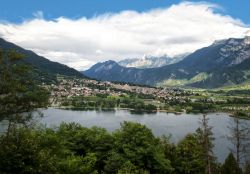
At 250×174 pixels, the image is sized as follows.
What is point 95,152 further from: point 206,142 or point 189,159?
point 189,159

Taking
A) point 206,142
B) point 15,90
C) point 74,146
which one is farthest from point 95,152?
point 15,90

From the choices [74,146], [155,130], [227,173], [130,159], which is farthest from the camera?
[155,130]

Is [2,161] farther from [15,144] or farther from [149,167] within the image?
[149,167]

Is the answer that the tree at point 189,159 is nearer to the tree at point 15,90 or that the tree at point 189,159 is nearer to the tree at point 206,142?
the tree at point 206,142

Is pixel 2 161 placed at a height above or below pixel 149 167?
above

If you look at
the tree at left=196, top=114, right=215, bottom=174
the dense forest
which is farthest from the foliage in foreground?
the tree at left=196, top=114, right=215, bottom=174

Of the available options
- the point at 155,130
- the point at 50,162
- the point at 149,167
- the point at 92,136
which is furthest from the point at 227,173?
the point at 155,130

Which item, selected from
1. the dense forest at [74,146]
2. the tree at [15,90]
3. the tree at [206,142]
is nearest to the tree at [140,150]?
the dense forest at [74,146]

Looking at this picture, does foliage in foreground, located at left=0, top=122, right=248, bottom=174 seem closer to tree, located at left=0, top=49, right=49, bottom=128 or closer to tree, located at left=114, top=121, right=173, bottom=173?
tree, located at left=114, top=121, right=173, bottom=173
